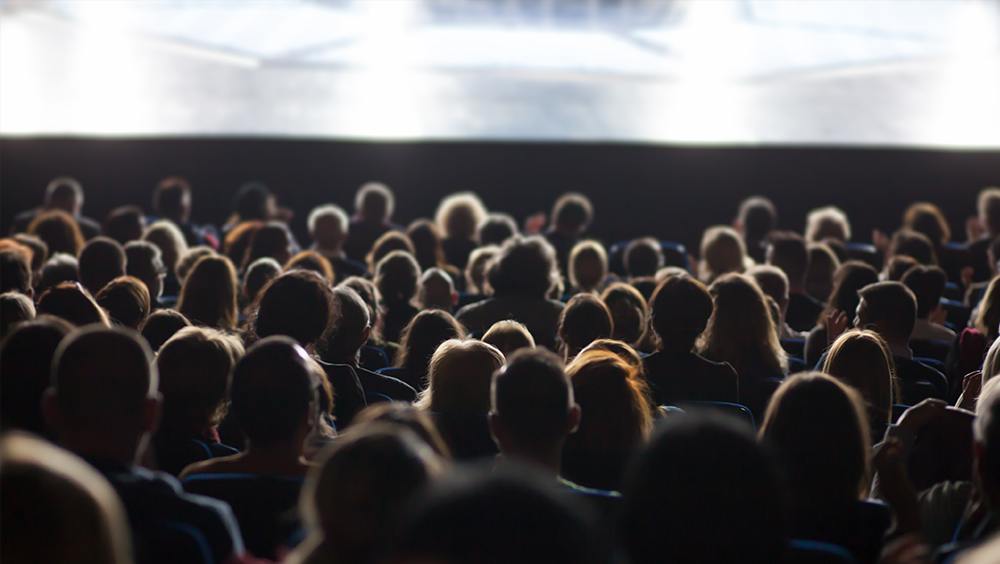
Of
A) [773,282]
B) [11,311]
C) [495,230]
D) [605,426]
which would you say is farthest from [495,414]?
[495,230]

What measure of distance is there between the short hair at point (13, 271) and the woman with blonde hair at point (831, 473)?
314 centimetres

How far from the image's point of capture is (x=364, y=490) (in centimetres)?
164

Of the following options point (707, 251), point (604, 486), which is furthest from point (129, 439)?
point (707, 251)

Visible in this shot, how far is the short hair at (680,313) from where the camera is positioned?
3711 millimetres

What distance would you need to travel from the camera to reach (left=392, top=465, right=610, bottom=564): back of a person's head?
1.19 m

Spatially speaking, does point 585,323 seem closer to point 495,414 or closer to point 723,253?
point 495,414

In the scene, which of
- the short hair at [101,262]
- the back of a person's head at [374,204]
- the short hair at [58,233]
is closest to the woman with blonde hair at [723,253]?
the back of a person's head at [374,204]

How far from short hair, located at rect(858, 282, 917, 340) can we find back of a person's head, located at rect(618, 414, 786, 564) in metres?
2.48

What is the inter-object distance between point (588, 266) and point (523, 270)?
2.86ft

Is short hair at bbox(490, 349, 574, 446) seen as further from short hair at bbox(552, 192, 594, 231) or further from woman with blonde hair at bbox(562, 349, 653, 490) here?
short hair at bbox(552, 192, 594, 231)

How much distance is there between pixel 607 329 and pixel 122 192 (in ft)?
21.6

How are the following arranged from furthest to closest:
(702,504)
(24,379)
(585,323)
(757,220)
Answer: (757,220) → (585,323) → (24,379) → (702,504)

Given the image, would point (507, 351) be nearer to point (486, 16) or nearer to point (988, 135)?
point (988, 135)

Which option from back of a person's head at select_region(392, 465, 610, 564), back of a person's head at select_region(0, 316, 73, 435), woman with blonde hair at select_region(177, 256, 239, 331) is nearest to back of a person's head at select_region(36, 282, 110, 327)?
woman with blonde hair at select_region(177, 256, 239, 331)
